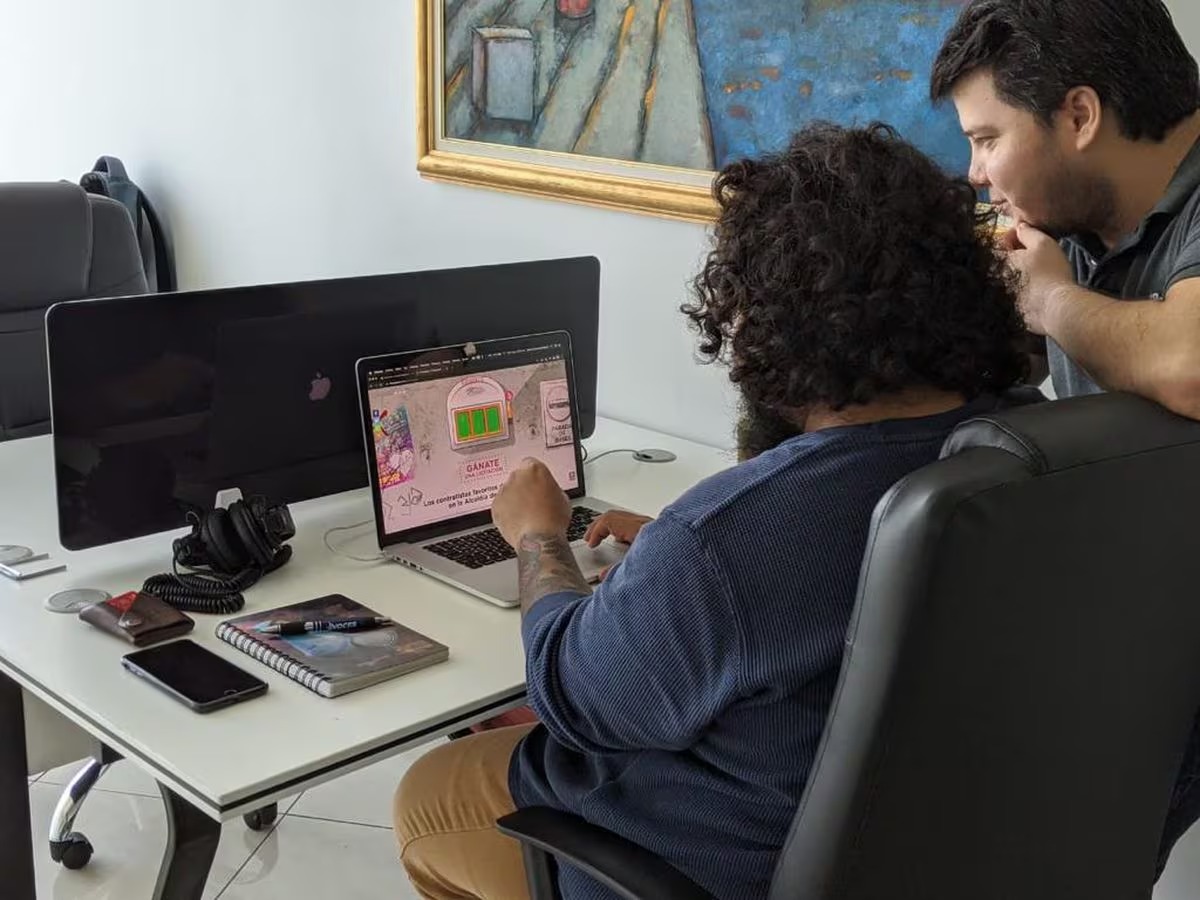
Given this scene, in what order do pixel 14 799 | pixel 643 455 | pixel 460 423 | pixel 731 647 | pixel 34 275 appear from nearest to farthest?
1. pixel 731 647
2. pixel 14 799
3. pixel 460 423
4. pixel 643 455
5. pixel 34 275

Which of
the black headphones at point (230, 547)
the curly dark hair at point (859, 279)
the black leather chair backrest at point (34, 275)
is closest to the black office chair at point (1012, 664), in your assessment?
the curly dark hair at point (859, 279)

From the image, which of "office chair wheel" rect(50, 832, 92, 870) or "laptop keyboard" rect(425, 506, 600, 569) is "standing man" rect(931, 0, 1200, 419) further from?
"office chair wheel" rect(50, 832, 92, 870)

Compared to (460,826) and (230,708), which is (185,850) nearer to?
(230,708)

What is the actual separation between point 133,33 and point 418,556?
2407 mm

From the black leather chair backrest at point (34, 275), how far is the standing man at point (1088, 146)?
174 centimetres

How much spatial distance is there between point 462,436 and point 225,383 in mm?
339

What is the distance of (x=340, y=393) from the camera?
200 cm

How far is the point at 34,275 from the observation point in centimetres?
256

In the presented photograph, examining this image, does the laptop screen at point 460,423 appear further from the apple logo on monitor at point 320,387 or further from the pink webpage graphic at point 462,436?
the apple logo on monitor at point 320,387

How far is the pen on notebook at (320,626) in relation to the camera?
5.23ft

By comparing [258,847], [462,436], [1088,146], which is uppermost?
[1088,146]

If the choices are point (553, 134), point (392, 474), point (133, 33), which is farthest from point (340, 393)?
point (133, 33)

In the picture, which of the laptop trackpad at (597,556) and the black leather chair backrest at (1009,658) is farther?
the laptop trackpad at (597,556)

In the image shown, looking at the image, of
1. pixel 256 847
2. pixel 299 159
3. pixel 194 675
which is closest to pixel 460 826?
pixel 194 675
